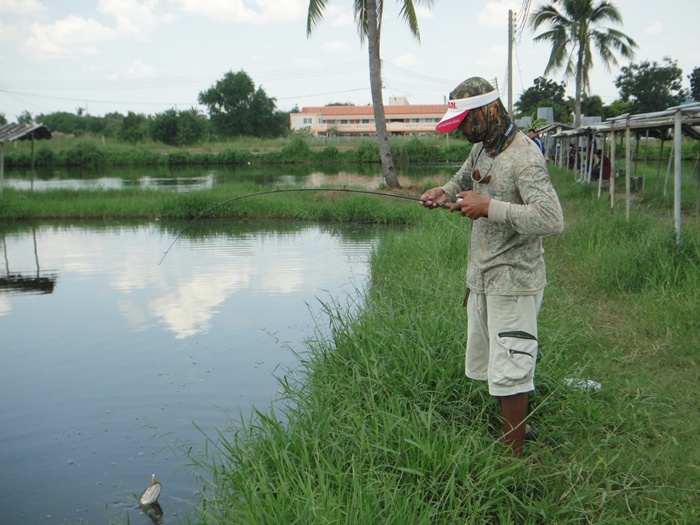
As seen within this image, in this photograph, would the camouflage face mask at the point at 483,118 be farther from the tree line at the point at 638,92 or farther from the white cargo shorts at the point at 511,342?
the tree line at the point at 638,92

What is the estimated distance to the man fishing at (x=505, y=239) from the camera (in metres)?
2.79

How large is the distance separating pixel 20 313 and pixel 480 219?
6.91m

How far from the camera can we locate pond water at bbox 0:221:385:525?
4152 millimetres

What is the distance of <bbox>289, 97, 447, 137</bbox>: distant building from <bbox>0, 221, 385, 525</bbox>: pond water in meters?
60.3

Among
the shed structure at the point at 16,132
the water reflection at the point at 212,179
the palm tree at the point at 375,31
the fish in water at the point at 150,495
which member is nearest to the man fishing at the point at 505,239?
the fish in water at the point at 150,495

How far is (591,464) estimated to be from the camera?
3.04 m

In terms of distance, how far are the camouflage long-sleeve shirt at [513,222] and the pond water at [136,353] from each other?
1.86 meters

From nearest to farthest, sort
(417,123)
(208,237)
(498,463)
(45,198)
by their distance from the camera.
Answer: (498,463) < (208,237) < (45,198) < (417,123)

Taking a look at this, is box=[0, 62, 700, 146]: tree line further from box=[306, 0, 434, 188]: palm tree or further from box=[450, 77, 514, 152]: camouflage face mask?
box=[450, 77, 514, 152]: camouflage face mask

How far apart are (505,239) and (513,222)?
0.20 metres

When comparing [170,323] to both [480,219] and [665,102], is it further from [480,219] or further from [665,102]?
[665,102]

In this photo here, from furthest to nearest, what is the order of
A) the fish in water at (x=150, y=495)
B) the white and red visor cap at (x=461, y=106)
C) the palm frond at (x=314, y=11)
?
1. the palm frond at (x=314, y=11)
2. the fish in water at (x=150, y=495)
3. the white and red visor cap at (x=461, y=106)

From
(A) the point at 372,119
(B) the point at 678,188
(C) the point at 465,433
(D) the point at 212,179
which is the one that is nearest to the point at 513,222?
(C) the point at 465,433

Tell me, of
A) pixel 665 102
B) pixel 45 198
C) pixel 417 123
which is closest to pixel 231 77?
pixel 417 123
